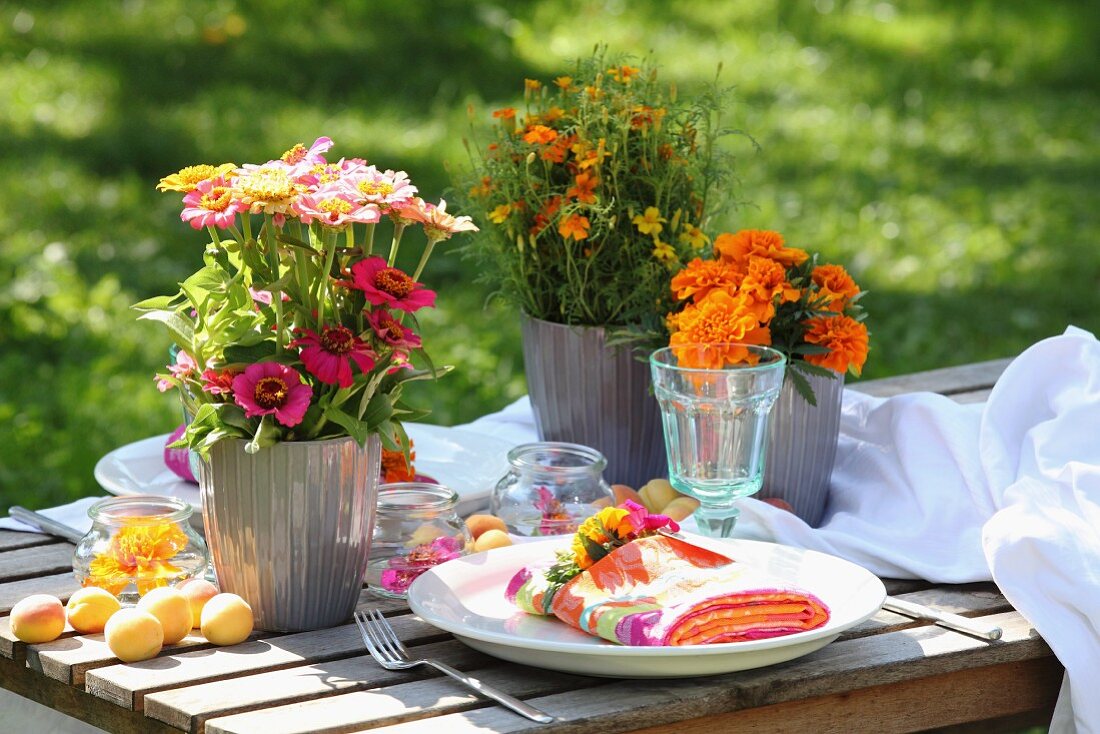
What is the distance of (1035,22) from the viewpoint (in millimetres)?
7598

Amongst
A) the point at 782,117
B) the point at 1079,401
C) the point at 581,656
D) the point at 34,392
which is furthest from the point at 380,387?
the point at 782,117

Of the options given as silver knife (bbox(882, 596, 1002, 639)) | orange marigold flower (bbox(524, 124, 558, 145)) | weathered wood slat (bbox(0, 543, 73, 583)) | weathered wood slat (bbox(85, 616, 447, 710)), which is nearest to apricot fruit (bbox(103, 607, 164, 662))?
weathered wood slat (bbox(85, 616, 447, 710))

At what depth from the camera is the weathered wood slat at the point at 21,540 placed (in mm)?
1978

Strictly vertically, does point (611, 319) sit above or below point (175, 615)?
above

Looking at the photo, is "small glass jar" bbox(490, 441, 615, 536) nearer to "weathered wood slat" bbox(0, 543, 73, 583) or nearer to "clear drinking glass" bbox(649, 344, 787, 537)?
"clear drinking glass" bbox(649, 344, 787, 537)

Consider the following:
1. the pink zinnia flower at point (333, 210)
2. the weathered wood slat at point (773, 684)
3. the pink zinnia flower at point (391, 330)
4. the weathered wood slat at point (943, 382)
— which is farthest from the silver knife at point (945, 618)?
the weathered wood slat at point (943, 382)

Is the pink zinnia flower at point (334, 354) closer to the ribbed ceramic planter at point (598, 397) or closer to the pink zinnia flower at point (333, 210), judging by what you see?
the pink zinnia flower at point (333, 210)

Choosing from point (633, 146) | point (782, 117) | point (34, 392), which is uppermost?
point (633, 146)

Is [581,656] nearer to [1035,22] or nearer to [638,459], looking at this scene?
[638,459]

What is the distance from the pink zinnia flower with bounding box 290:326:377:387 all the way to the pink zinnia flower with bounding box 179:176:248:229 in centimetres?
14

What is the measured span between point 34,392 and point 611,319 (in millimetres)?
2346

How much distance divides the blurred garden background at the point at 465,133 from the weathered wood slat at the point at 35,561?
1.59 metres

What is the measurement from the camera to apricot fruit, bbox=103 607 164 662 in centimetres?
154

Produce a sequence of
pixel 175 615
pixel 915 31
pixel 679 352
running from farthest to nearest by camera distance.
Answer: pixel 915 31 → pixel 679 352 → pixel 175 615
